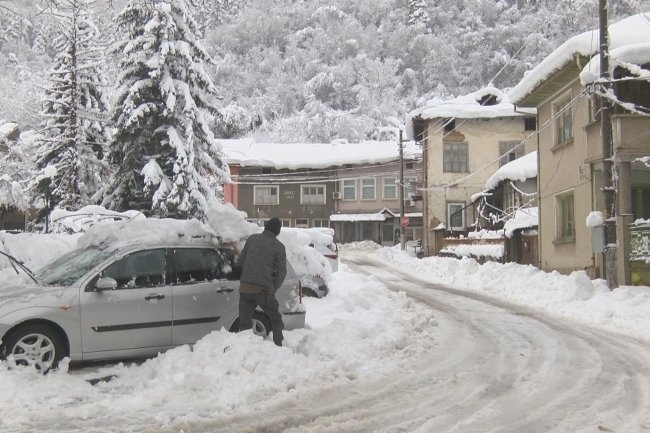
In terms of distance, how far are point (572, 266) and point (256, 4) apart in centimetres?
9211

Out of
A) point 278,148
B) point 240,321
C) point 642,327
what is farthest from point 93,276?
point 278,148

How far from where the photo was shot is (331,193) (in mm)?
54719

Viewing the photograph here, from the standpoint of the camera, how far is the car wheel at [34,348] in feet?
20.5

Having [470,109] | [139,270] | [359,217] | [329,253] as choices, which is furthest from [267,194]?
[139,270]

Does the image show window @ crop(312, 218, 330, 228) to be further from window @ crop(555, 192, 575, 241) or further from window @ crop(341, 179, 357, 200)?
window @ crop(555, 192, 575, 241)

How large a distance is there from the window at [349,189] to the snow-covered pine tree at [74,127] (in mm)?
32238

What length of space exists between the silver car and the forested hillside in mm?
62560

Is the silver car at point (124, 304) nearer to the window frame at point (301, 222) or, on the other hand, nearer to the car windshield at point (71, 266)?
the car windshield at point (71, 266)

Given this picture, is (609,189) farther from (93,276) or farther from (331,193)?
(331,193)

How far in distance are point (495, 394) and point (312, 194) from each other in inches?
1932

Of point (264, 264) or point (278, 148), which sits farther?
point (278, 148)

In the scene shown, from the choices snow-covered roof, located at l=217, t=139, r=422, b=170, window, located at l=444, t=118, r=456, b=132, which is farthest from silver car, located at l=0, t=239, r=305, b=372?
snow-covered roof, located at l=217, t=139, r=422, b=170

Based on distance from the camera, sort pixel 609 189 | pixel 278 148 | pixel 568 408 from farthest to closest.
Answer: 1. pixel 278 148
2. pixel 609 189
3. pixel 568 408

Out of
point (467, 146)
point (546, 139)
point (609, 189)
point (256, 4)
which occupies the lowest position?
point (609, 189)
